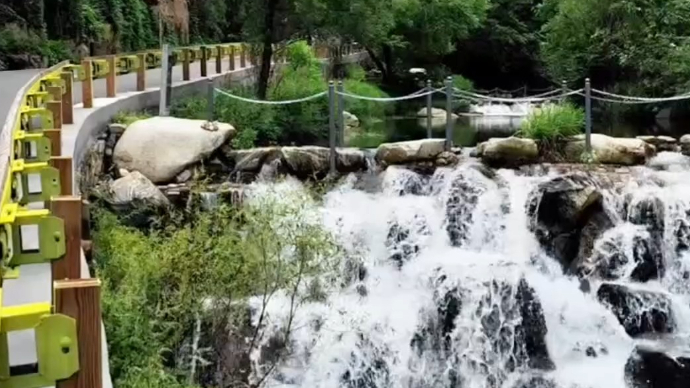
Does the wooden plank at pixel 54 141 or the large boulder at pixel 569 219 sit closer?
the wooden plank at pixel 54 141

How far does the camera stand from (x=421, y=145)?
1334cm

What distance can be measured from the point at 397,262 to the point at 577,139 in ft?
14.1

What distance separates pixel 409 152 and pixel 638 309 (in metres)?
4.28

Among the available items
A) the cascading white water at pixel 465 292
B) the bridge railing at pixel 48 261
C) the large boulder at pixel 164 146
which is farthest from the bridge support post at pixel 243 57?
the bridge railing at pixel 48 261

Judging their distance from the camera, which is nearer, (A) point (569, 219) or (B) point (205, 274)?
(B) point (205, 274)

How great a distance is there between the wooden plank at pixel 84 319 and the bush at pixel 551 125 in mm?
12106

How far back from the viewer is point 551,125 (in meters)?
14.0

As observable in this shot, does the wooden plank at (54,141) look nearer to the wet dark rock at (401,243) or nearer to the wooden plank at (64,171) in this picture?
the wooden plank at (64,171)

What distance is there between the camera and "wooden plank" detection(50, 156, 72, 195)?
15.5 feet

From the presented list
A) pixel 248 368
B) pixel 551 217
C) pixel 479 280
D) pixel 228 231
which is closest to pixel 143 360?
pixel 228 231

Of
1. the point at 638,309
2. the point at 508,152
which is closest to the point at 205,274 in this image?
the point at 638,309

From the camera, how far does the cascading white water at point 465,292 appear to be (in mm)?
9797

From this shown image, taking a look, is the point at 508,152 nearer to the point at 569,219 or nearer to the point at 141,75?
the point at 569,219

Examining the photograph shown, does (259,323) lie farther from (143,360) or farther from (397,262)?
(397,262)
